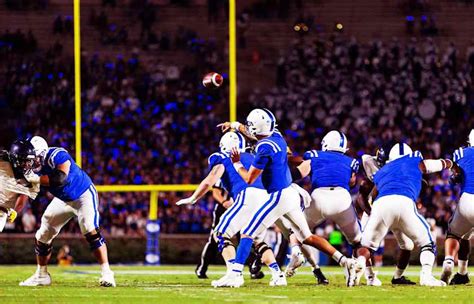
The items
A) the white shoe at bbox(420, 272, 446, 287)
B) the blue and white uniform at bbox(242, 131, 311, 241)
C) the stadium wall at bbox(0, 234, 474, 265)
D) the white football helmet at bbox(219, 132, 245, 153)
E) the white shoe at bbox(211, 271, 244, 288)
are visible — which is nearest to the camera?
the blue and white uniform at bbox(242, 131, 311, 241)

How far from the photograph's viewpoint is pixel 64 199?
11.4m

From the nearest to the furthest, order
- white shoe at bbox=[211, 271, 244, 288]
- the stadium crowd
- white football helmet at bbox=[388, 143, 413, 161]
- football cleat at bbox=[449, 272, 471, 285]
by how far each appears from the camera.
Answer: white shoe at bbox=[211, 271, 244, 288] < white football helmet at bbox=[388, 143, 413, 161] < football cleat at bbox=[449, 272, 471, 285] < the stadium crowd

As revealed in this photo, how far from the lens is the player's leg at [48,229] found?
1154cm

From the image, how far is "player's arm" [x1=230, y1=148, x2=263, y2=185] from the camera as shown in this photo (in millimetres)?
10953

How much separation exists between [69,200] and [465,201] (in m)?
3.69

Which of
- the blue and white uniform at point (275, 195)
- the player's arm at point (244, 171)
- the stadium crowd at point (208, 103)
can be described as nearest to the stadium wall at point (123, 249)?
the stadium crowd at point (208, 103)

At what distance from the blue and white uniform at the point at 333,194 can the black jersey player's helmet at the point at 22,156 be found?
283 cm

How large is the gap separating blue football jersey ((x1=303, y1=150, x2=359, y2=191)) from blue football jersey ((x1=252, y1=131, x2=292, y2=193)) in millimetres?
1040

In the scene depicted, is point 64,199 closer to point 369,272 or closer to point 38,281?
point 38,281

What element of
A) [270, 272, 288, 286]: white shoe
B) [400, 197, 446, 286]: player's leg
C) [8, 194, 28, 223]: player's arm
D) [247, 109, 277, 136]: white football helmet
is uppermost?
[247, 109, 277, 136]: white football helmet

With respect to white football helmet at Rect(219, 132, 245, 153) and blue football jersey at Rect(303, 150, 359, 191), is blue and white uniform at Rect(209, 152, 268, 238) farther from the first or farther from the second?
blue football jersey at Rect(303, 150, 359, 191)

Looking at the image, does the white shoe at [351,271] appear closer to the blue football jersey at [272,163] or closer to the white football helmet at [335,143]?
the blue football jersey at [272,163]

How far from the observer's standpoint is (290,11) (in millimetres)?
25719

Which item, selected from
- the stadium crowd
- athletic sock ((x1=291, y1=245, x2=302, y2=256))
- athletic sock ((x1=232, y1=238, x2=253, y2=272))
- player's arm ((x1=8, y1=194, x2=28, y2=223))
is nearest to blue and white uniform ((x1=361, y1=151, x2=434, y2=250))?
athletic sock ((x1=232, y1=238, x2=253, y2=272))
